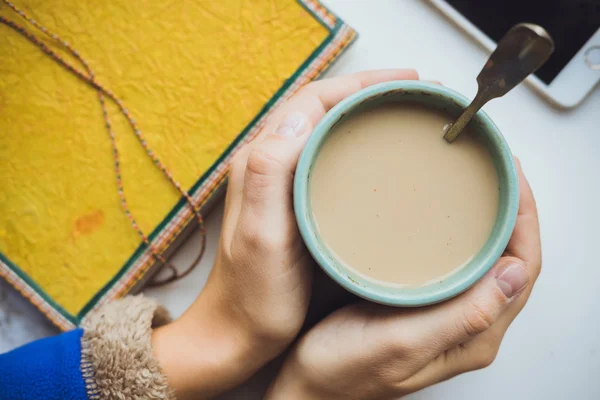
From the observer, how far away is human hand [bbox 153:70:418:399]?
507 millimetres

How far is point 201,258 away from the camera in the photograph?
0.74m

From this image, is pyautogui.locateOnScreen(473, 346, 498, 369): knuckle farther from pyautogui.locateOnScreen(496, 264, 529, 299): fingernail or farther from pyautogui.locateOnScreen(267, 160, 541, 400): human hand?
pyautogui.locateOnScreen(496, 264, 529, 299): fingernail

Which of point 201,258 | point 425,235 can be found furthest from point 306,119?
point 201,258

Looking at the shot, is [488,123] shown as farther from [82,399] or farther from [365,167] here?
[82,399]

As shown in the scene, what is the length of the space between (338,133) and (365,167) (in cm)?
4

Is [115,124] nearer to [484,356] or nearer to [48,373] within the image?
[48,373]

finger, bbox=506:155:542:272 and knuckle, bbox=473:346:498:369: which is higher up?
finger, bbox=506:155:542:272

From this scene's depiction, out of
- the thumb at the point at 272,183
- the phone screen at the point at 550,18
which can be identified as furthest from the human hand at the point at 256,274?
the phone screen at the point at 550,18

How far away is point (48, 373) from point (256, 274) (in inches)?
13.1

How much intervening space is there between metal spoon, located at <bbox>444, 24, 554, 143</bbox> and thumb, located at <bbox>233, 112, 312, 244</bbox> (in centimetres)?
17

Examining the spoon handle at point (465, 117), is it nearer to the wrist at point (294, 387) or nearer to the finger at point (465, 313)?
the finger at point (465, 313)

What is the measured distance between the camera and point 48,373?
64 centimetres

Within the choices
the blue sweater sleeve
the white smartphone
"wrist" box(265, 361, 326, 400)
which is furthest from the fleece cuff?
the white smartphone

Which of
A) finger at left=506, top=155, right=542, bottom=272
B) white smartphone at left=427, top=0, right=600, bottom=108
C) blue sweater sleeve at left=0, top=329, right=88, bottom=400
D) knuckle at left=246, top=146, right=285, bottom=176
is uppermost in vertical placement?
white smartphone at left=427, top=0, right=600, bottom=108
